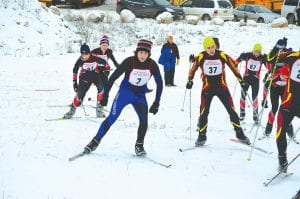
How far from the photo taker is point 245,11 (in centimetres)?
3131

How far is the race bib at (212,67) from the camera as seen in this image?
8.45 metres

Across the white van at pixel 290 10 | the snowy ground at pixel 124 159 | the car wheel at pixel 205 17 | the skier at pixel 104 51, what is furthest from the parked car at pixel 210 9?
the skier at pixel 104 51

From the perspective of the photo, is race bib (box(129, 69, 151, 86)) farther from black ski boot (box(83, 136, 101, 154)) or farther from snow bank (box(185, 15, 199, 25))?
snow bank (box(185, 15, 199, 25))

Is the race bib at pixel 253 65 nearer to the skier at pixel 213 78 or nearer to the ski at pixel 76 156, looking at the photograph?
the skier at pixel 213 78

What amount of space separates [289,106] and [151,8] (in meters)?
22.5

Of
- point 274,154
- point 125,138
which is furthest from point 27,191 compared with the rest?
point 274,154

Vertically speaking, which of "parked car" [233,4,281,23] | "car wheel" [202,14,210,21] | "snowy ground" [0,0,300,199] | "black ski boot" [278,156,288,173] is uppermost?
"parked car" [233,4,281,23]

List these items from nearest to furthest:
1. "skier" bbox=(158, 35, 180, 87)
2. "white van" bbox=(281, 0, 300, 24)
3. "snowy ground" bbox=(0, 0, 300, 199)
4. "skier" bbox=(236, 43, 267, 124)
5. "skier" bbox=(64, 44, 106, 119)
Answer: "snowy ground" bbox=(0, 0, 300, 199), "skier" bbox=(64, 44, 106, 119), "skier" bbox=(236, 43, 267, 124), "skier" bbox=(158, 35, 180, 87), "white van" bbox=(281, 0, 300, 24)

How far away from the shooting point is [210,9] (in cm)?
2952

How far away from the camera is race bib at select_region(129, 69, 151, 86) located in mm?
7411

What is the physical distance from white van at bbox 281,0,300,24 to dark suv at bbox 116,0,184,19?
7.93 meters

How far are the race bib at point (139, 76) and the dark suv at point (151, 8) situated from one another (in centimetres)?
2143

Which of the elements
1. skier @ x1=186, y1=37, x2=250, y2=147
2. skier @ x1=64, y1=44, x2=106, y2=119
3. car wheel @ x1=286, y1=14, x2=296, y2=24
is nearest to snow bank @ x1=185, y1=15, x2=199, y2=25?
car wheel @ x1=286, y1=14, x2=296, y2=24

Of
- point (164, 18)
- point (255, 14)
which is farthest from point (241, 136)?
point (255, 14)
